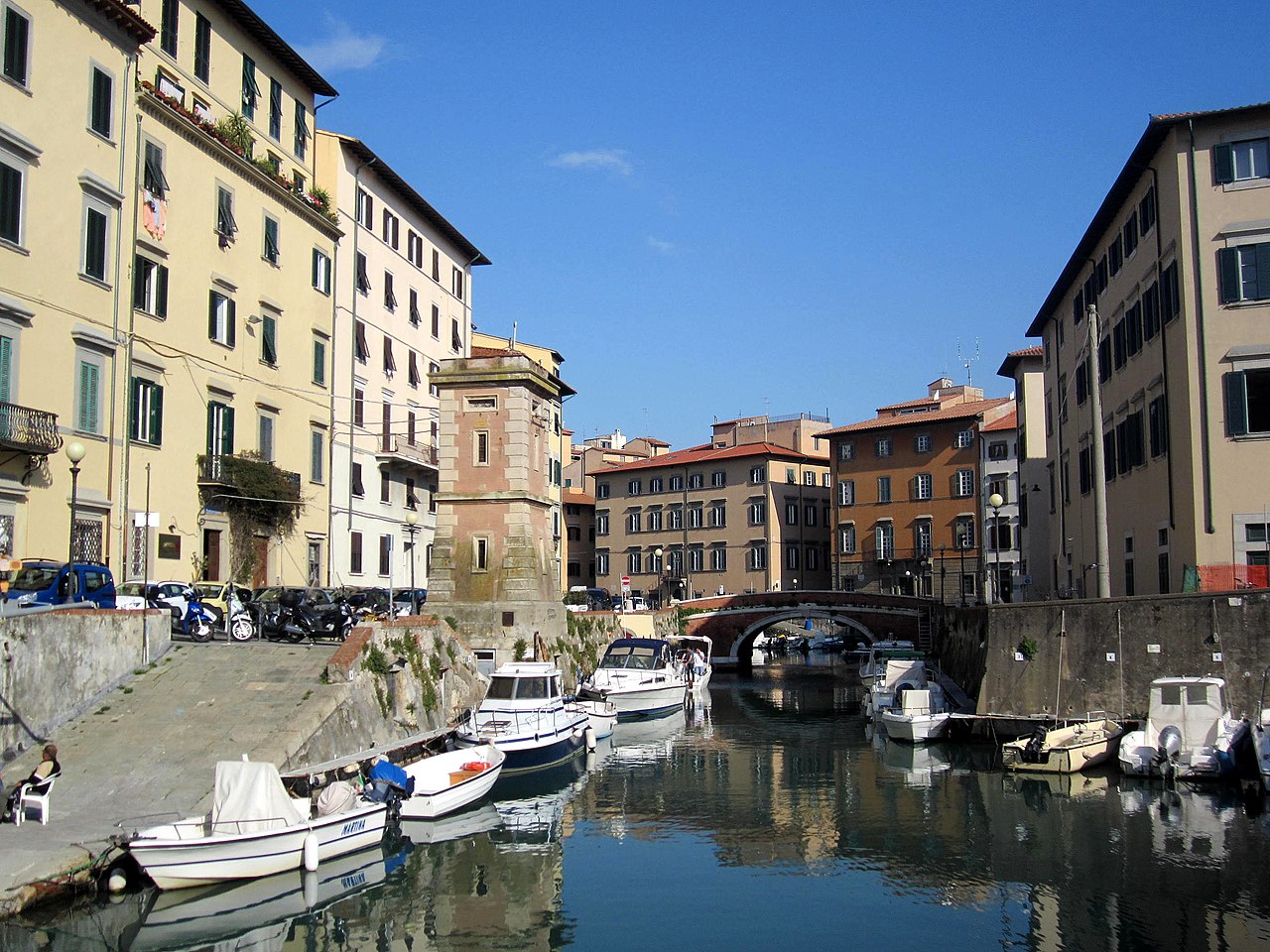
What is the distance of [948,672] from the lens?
5069 centimetres

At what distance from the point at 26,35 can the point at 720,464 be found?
66.3 meters

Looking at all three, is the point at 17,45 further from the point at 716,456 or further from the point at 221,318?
the point at 716,456

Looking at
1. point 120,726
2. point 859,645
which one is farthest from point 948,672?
point 859,645

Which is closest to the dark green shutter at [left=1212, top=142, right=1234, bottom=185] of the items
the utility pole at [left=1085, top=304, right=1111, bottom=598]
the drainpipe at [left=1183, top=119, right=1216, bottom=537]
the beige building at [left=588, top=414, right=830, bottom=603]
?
the drainpipe at [left=1183, top=119, right=1216, bottom=537]

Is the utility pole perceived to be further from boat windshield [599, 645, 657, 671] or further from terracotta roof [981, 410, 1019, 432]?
terracotta roof [981, 410, 1019, 432]

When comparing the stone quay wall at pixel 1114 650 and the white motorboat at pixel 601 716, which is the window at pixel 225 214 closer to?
the white motorboat at pixel 601 716

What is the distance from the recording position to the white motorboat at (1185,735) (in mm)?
29406

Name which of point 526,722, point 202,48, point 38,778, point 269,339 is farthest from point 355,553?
point 38,778

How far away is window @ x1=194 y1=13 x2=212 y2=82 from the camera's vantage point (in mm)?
40625

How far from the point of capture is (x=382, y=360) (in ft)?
176

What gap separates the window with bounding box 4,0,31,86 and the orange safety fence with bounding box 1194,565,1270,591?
34122 millimetres

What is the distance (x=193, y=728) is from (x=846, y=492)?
6840 centimetres

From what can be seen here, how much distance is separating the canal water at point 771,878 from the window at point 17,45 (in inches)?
851

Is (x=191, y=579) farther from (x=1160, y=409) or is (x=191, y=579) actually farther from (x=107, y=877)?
(x=1160, y=409)
